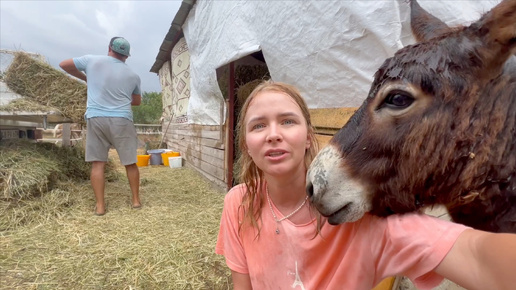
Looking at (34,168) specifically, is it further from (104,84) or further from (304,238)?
(304,238)

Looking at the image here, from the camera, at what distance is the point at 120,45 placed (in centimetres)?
411

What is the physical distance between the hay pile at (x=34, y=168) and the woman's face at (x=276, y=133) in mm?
4296

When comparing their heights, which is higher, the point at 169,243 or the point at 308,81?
the point at 308,81

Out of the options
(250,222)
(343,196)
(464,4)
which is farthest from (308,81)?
(343,196)

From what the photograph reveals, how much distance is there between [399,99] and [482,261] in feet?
1.75

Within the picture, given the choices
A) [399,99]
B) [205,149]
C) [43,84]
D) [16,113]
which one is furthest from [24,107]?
[399,99]

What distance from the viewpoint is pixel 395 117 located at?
0.95 meters

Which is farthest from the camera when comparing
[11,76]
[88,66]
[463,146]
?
[11,76]

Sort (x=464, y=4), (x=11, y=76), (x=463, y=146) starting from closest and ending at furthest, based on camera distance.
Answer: (x=463, y=146), (x=464, y=4), (x=11, y=76)

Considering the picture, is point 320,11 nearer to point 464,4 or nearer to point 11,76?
point 464,4

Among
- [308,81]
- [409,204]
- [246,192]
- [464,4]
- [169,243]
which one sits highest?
[464,4]

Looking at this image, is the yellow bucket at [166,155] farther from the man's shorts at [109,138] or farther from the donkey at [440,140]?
the donkey at [440,140]

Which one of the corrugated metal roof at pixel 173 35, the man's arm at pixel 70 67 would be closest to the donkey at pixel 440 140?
the man's arm at pixel 70 67

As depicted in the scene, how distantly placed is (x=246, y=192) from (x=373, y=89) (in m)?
0.83
